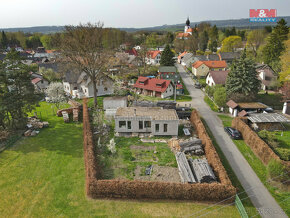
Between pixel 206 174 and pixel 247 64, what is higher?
pixel 247 64

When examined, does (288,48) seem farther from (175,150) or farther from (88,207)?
(88,207)

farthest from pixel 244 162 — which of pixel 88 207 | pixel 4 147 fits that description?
pixel 4 147

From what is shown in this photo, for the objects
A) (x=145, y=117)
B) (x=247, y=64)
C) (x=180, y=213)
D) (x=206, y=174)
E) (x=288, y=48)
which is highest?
(x=288, y=48)

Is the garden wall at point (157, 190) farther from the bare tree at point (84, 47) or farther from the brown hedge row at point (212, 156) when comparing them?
the bare tree at point (84, 47)

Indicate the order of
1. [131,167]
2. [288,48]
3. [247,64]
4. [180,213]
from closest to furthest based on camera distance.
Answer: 1. [180,213]
2. [131,167]
3. [247,64]
4. [288,48]

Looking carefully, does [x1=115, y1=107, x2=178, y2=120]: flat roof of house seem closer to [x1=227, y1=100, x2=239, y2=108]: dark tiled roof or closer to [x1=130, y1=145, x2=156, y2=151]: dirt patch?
[x1=130, y1=145, x2=156, y2=151]: dirt patch

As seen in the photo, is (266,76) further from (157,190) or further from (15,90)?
(15,90)

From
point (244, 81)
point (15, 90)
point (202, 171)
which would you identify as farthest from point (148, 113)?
point (244, 81)
